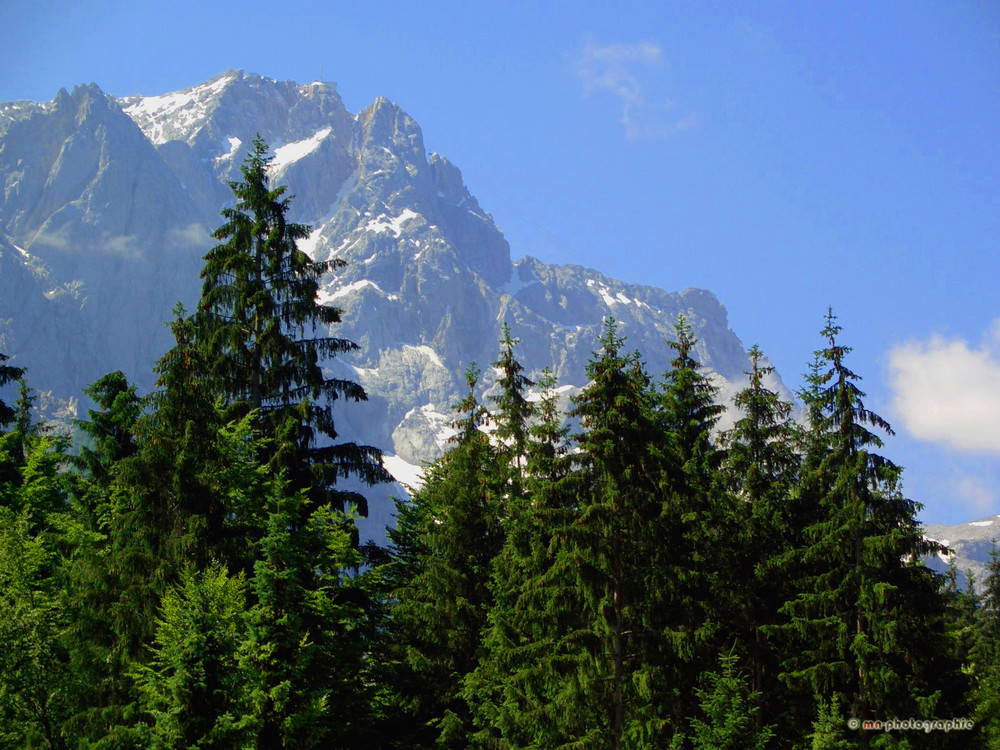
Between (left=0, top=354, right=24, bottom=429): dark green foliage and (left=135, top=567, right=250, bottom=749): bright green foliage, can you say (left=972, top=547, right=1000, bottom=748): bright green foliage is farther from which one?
(left=0, top=354, right=24, bottom=429): dark green foliage

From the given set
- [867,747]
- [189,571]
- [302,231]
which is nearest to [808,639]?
[867,747]

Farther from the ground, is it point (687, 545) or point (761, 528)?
point (761, 528)

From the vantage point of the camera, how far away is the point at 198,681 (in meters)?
14.3

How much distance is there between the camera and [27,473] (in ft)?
77.6

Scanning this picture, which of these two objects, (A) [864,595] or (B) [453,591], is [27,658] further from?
A: (A) [864,595]

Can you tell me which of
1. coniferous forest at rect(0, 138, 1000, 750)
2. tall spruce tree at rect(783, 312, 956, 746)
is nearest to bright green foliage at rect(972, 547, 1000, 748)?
coniferous forest at rect(0, 138, 1000, 750)

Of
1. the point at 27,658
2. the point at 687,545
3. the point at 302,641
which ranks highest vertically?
the point at 687,545

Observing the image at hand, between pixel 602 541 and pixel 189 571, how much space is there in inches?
349

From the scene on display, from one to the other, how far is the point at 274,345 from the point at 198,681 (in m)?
9.97

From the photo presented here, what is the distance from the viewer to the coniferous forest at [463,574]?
1662 centimetres

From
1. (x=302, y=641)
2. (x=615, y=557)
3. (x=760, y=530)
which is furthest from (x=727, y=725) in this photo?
(x=760, y=530)

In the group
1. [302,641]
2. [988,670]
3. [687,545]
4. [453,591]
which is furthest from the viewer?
[988,670]

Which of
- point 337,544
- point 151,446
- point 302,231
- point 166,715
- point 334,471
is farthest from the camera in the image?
point 302,231

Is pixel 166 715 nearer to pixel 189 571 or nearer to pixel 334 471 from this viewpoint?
pixel 189 571
